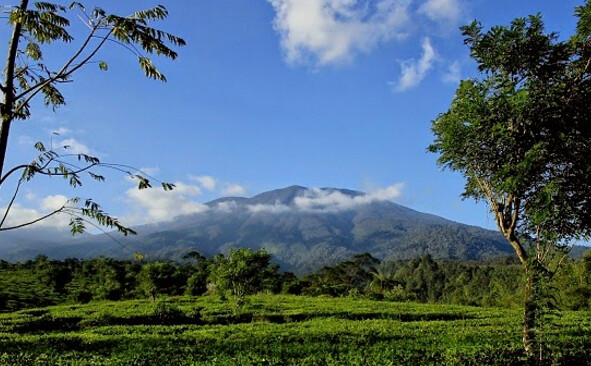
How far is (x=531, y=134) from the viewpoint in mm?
12859

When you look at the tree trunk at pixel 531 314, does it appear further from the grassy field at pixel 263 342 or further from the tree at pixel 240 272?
the tree at pixel 240 272

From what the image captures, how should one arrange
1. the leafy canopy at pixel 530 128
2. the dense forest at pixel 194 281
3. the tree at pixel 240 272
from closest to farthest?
the leafy canopy at pixel 530 128
the tree at pixel 240 272
the dense forest at pixel 194 281

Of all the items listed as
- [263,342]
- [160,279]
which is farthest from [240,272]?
[160,279]

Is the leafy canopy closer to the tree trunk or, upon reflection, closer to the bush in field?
the tree trunk

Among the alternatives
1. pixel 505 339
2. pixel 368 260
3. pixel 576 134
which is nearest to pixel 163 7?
pixel 576 134

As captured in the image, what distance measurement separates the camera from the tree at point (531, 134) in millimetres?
12789

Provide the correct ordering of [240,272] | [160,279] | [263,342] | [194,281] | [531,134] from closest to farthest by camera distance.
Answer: [531,134] < [263,342] < [240,272] < [160,279] < [194,281]

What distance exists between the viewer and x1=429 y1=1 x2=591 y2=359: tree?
12.8 m

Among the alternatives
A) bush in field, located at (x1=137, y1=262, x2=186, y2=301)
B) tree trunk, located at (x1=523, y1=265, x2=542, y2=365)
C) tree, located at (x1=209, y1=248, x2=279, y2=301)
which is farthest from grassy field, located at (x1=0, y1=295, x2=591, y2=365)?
bush in field, located at (x1=137, y1=262, x2=186, y2=301)

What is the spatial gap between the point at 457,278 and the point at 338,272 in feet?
177

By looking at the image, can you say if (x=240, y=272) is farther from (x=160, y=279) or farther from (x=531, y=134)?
(x=160, y=279)

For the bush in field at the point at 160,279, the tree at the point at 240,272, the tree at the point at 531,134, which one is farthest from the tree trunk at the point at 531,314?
the bush in field at the point at 160,279

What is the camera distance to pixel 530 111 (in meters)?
12.6

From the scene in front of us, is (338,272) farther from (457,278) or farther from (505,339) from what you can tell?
(505,339)
